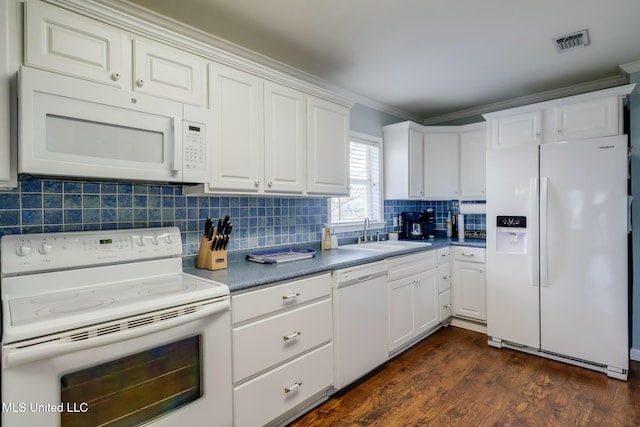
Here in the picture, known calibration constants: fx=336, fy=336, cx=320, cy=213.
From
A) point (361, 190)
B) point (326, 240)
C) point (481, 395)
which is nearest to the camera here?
point (481, 395)

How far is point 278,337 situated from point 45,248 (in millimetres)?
1223

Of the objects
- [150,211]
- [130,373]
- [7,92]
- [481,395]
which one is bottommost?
[481,395]

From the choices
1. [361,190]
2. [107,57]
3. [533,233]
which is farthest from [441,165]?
[107,57]

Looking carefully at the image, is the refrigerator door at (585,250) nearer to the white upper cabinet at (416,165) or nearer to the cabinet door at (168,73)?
the white upper cabinet at (416,165)

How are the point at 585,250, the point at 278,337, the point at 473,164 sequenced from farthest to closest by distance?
the point at 473,164 → the point at 585,250 → the point at 278,337

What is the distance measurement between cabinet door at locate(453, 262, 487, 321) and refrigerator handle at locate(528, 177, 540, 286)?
54 centimetres

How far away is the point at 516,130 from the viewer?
10.2 feet

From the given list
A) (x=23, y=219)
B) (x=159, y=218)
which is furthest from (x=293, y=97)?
(x=23, y=219)

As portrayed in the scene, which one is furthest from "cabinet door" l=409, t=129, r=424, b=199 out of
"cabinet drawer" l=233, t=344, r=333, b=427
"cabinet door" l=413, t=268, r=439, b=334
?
"cabinet drawer" l=233, t=344, r=333, b=427

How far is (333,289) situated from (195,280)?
886 millimetres

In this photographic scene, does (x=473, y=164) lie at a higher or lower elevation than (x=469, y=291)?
higher

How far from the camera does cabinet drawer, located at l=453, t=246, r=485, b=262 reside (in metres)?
3.32

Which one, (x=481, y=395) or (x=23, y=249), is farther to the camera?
(x=481, y=395)

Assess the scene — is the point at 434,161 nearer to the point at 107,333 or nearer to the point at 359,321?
the point at 359,321
